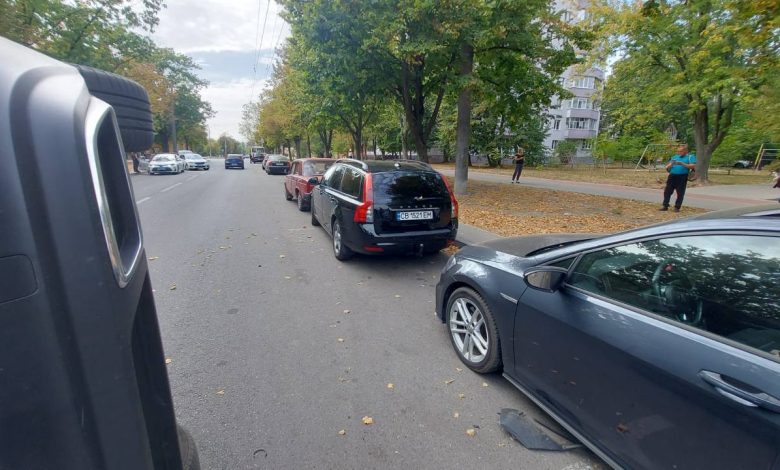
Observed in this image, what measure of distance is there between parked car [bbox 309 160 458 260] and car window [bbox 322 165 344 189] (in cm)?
74

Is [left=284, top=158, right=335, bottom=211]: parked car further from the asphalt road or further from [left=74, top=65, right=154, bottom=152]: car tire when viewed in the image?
[left=74, top=65, right=154, bottom=152]: car tire

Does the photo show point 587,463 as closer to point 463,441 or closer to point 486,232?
point 463,441

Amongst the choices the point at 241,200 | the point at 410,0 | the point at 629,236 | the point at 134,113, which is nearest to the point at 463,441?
the point at 629,236

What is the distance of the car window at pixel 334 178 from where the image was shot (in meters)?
6.56

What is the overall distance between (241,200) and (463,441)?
1243cm

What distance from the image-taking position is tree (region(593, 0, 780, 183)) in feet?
45.0

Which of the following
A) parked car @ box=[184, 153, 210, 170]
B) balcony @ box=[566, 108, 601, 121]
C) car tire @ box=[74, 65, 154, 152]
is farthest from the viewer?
balcony @ box=[566, 108, 601, 121]

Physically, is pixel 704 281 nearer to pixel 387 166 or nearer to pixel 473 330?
pixel 473 330

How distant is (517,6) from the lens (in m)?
8.88

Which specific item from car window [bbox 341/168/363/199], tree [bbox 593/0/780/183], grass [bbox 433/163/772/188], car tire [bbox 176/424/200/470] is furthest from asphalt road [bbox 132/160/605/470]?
grass [bbox 433/163/772/188]

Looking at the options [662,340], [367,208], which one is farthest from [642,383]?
[367,208]

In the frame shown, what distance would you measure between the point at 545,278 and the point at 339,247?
13.3 ft

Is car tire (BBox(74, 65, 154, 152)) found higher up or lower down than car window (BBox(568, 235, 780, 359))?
higher up

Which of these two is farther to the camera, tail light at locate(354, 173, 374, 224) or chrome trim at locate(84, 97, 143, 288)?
tail light at locate(354, 173, 374, 224)
